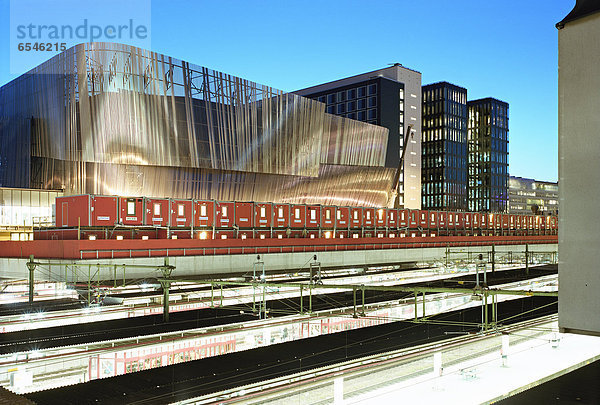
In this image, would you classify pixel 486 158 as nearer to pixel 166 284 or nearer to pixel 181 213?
pixel 181 213

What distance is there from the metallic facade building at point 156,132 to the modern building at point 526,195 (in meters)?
114

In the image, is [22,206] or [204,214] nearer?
[204,214]

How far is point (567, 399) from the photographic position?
10305mm

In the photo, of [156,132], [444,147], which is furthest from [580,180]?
[444,147]

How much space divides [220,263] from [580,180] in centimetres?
3774

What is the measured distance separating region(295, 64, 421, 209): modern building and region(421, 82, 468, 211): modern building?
2288 cm

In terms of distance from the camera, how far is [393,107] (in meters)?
107

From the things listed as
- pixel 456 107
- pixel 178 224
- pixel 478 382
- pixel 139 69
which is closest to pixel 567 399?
pixel 478 382

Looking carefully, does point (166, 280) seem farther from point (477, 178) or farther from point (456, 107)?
point (477, 178)

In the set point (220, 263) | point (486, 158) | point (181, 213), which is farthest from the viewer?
point (486, 158)

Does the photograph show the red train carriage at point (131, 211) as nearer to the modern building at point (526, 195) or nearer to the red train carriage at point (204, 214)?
the red train carriage at point (204, 214)

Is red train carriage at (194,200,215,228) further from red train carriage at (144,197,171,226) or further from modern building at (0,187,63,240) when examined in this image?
modern building at (0,187,63,240)

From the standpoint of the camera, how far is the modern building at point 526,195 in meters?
171

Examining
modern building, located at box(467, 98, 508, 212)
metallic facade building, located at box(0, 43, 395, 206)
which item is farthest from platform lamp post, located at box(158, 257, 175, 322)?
modern building, located at box(467, 98, 508, 212)
